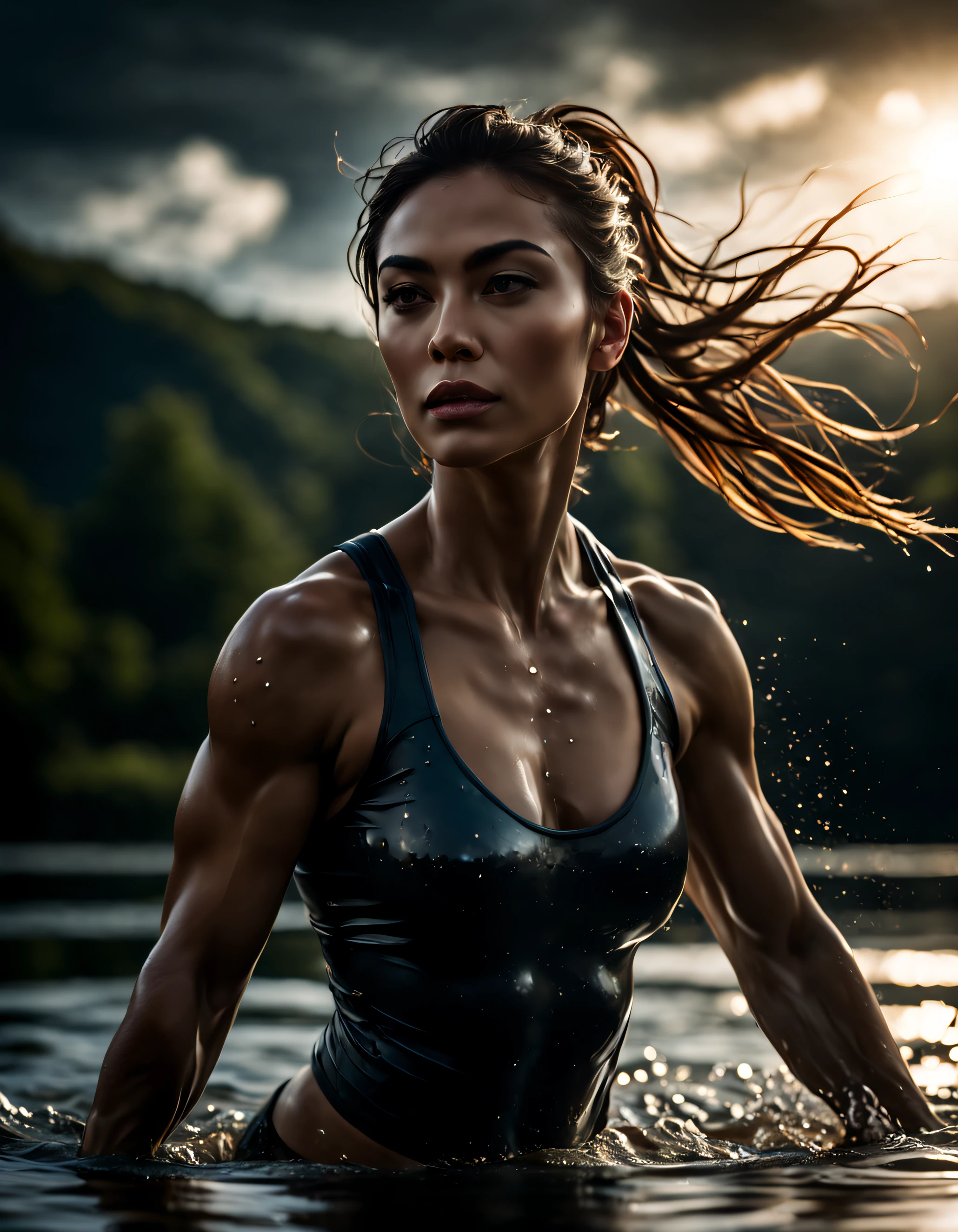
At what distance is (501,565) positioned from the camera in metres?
2.55

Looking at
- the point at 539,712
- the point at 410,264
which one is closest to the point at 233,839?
the point at 539,712

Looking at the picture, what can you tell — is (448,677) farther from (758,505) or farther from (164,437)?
(164,437)

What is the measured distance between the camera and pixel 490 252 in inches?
91.4

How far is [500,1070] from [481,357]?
1.19m

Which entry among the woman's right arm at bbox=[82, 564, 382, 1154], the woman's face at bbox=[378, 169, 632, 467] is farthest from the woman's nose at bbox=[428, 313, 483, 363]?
the woman's right arm at bbox=[82, 564, 382, 1154]

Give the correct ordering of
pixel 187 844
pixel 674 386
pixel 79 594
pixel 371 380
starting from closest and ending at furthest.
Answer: pixel 187 844
pixel 674 386
pixel 79 594
pixel 371 380

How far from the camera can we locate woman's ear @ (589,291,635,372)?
262 cm

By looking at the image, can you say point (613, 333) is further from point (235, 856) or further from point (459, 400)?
point (235, 856)

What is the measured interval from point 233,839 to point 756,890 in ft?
3.68

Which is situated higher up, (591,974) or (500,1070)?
(591,974)

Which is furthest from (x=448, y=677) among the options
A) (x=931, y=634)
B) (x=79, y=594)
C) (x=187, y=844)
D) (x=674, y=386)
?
(x=79, y=594)

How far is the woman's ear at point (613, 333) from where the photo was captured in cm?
262

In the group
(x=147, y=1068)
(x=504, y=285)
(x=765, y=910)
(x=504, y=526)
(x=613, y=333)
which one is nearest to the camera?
(x=147, y=1068)

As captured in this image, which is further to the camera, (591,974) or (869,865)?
(869,865)
